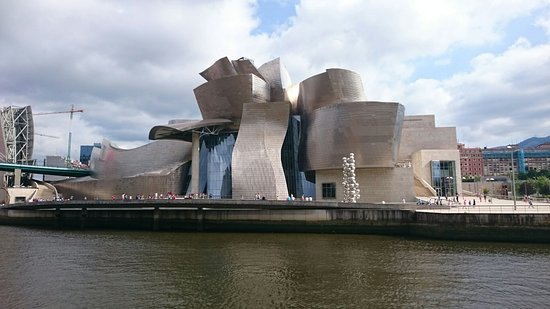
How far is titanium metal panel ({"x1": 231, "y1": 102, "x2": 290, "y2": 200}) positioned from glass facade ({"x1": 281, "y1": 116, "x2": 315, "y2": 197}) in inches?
201

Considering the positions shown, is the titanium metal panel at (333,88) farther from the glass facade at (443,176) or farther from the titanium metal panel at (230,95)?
the glass facade at (443,176)

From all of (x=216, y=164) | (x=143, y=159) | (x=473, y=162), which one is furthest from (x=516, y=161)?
(x=143, y=159)

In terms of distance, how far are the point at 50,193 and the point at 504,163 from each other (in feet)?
488

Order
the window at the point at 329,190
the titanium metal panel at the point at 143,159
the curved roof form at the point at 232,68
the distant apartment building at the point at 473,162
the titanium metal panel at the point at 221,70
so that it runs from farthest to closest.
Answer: the distant apartment building at the point at 473,162 → the titanium metal panel at the point at 143,159 → the titanium metal panel at the point at 221,70 → the curved roof form at the point at 232,68 → the window at the point at 329,190

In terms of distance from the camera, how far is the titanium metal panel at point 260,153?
39.6 meters

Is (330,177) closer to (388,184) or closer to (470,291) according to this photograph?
(388,184)

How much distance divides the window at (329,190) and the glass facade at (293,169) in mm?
3493

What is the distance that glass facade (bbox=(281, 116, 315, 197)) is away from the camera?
46.2 meters

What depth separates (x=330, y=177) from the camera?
1663 inches

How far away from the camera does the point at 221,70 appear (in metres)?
46.5

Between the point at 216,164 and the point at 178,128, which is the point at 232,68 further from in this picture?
the point at 216,164

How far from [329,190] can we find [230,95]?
1584cm

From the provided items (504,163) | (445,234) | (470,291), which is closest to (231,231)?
(445,234)

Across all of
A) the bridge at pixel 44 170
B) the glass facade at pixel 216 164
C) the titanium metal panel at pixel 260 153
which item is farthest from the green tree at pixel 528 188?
the bridge at pixel 44 170
